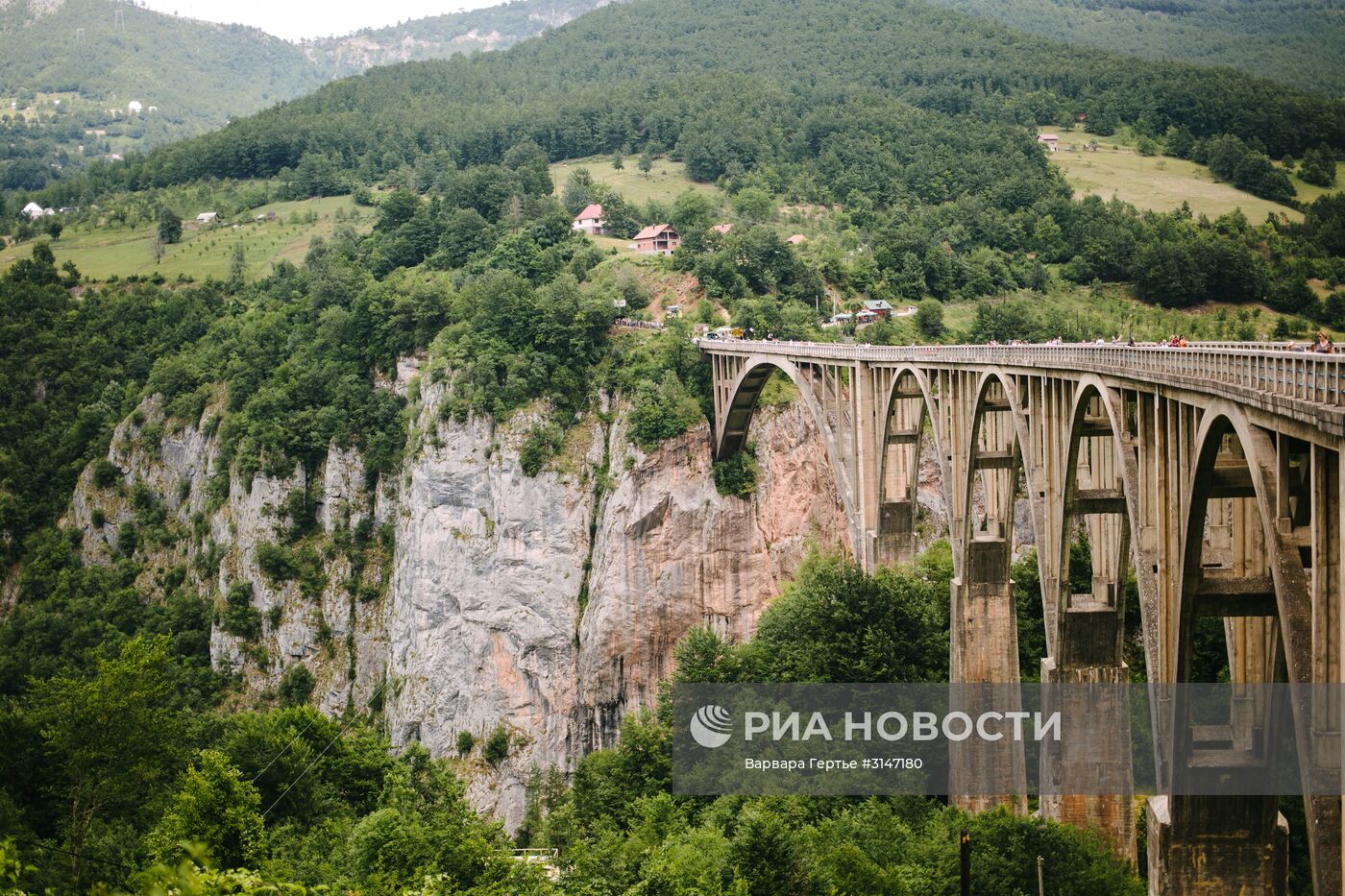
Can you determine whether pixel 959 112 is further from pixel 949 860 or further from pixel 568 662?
pixel 949 860

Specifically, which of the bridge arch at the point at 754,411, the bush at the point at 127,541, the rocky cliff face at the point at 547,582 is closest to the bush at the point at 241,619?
the rocky cliff face at the point at 547,582

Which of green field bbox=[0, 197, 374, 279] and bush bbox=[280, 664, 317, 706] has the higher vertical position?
green field bbox=[0, 197, 374, 279]

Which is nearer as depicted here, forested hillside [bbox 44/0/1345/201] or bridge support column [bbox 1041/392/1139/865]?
bridge support column [bbox 1041/392/1139/865]

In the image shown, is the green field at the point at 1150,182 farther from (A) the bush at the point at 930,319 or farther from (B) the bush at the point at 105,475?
(B) the bush at the point at 105,475

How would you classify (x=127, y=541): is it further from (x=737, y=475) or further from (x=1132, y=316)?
(x=1132, y=316)

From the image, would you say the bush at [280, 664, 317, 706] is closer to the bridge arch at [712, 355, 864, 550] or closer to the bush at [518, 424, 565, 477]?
the bush at [518, 424, 565, 477]

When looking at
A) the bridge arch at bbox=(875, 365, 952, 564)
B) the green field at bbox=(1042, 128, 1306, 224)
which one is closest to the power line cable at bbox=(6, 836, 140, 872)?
the bridge arch at bbox=(875, 365, 952, 564)

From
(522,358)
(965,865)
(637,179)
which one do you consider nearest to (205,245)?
(637,179)
